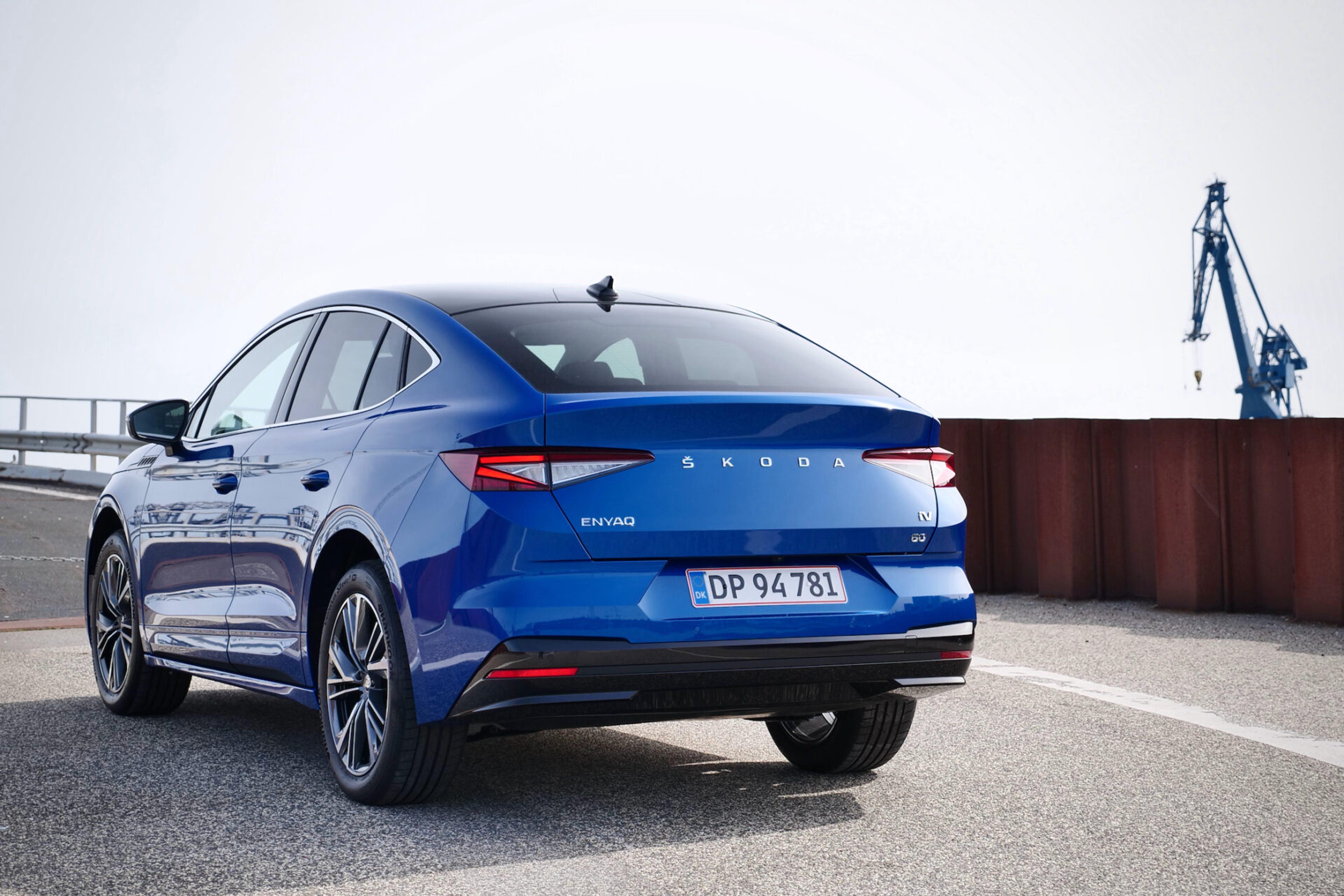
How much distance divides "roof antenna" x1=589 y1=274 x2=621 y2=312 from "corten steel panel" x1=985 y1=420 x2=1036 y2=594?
7330 mm

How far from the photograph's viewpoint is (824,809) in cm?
479

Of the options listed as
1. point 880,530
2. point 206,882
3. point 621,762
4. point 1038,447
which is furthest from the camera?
point 1038,447

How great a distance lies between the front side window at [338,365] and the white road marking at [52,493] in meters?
15.7

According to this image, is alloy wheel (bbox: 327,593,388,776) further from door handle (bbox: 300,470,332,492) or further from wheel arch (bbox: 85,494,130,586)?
wheel arch (bbox: 85,494,130,586)

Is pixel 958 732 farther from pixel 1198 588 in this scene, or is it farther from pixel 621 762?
pixel 1198 588

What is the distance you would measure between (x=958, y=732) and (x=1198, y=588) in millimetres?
5144

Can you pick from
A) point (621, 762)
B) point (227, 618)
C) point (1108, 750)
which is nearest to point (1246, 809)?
point (1108, 750)

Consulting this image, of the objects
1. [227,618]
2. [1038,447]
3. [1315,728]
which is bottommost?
[1315,728]

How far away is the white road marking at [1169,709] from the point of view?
19.4ft

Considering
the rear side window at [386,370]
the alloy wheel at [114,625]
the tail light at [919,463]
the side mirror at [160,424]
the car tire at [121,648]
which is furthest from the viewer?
the alloy wheel at [114,625]

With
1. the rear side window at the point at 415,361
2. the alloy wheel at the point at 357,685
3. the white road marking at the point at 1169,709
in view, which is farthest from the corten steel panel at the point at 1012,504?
the alloy wheel at the point at 357,685

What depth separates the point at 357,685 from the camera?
4855 millimetres

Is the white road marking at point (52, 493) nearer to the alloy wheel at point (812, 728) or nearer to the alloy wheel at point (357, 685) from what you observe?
the alloy wheel at point (357, 685)

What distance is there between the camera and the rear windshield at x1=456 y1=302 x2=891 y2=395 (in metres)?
4.55
